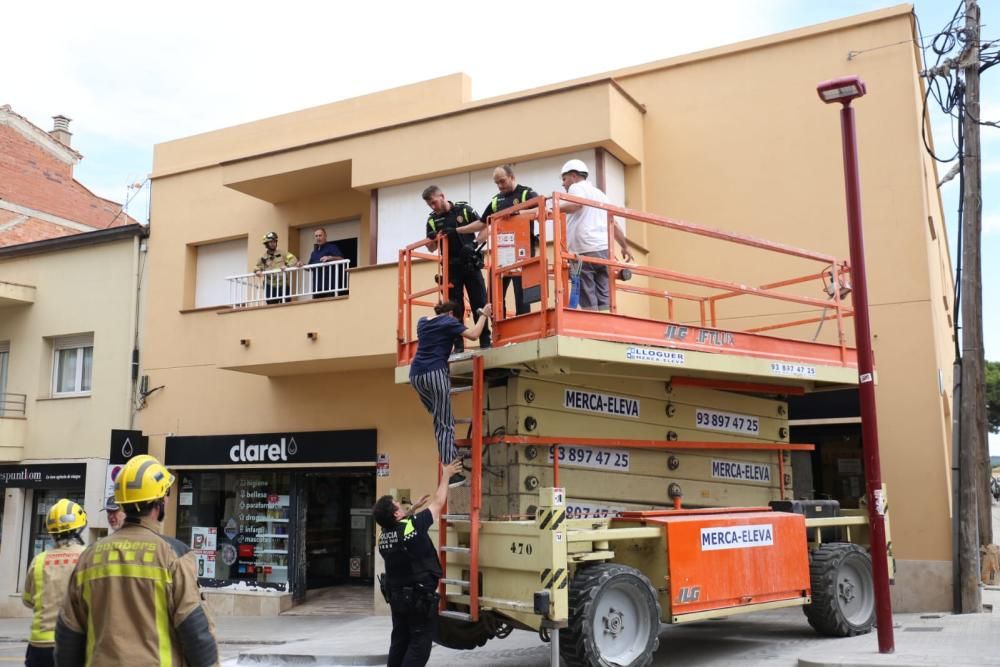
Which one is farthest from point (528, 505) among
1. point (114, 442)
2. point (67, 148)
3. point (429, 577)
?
point (67, 148)

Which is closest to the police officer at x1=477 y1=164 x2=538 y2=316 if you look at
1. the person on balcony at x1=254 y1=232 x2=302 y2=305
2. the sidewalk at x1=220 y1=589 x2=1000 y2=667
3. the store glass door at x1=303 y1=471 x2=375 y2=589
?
the sidewalk at x1=220 y1=589 x2=1000 y2=667

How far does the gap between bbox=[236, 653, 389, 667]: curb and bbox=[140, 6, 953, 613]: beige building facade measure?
3.92m

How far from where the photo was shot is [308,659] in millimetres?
10508

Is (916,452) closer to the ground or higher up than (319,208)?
closer to the ground

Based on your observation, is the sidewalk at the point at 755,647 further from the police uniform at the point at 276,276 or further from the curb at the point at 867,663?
the police uniform at the point at 276,276

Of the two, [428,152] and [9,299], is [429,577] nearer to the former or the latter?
[428,152]

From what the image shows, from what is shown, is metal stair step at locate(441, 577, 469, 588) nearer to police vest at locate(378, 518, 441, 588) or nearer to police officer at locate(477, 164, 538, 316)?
police vest at locate(378, 518, 441, 588)

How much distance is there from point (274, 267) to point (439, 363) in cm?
814

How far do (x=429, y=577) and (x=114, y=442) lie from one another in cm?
1076

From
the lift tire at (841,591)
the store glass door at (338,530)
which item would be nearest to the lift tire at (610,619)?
the lift tire at (841,591)

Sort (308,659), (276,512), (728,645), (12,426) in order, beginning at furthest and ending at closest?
1. (12,426)
2. (276,512)
3. (308,659)
4. (728,645)

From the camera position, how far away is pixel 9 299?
60.9 feet

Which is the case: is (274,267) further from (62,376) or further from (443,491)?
(443,491)

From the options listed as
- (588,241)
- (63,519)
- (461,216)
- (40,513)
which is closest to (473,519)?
(588,241)
